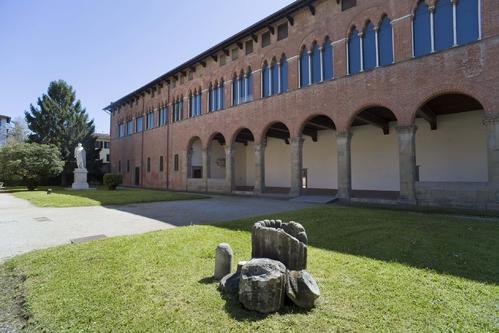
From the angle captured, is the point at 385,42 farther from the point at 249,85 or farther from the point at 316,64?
the point at 249,85

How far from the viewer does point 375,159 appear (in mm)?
21781

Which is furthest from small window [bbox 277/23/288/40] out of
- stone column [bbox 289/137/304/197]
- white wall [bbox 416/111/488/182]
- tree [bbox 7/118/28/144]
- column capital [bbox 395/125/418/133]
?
tree [bbox 7/118/28/144]

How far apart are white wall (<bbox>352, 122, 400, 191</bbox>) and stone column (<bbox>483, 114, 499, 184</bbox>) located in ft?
27.3

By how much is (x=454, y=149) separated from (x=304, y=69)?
10.5 metres

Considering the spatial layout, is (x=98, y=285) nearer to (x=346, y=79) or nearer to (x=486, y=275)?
(x=486, y=275)

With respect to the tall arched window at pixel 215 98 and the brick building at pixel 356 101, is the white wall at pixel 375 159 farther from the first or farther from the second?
the tall arched window at pixel 215 98

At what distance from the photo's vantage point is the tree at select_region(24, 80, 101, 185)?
42.1m

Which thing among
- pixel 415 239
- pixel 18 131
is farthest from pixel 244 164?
pixel 18 131

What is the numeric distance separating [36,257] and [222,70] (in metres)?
21.6

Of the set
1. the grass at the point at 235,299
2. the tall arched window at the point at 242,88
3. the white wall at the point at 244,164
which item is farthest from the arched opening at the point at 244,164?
the grass at the point at 235,299

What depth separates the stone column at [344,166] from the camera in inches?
648

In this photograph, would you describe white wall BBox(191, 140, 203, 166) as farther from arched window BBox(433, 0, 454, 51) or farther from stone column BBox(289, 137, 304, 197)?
arched window BBox(433, 0, 454, 51)

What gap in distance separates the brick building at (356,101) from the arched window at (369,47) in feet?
0.18

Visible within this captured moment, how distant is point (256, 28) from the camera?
2123cm
